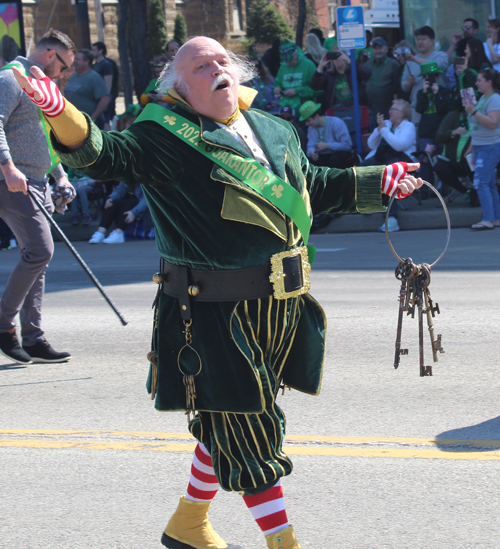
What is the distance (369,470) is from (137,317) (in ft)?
12.6

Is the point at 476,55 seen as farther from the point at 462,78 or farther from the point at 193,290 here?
the point at 193,290

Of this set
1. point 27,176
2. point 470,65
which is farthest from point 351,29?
point 27,176

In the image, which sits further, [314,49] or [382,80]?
[314,49]

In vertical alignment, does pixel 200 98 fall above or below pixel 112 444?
above

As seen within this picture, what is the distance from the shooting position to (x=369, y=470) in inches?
147

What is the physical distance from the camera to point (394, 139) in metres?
11.6

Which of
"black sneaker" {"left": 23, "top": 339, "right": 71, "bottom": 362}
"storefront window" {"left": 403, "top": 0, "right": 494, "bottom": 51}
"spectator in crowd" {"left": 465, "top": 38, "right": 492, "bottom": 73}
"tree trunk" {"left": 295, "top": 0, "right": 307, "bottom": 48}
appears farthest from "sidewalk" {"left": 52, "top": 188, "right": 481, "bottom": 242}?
"tree trunk" {"left": 295, "top": 0, "right": 307, "bottom": 48}

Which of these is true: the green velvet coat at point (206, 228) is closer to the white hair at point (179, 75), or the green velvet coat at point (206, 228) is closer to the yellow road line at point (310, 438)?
the white hair at point (179, 75)

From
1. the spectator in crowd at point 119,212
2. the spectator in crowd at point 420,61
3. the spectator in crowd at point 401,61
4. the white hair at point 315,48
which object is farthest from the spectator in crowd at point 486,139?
the white hair at point 315,48

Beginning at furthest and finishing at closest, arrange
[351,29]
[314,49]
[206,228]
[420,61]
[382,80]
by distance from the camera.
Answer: [314,49], [382,80], [420,61], [351,29], [206,228]

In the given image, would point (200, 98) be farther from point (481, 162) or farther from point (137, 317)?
point (481, 162)

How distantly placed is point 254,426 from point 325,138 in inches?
394

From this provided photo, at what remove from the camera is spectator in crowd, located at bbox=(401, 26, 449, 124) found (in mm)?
12961

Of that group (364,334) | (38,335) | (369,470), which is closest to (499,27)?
(364,334)
